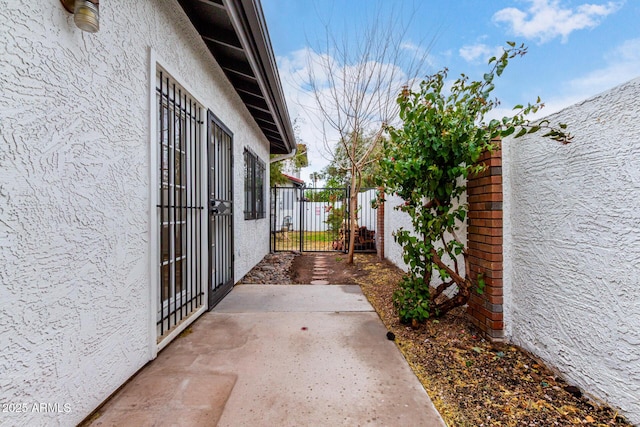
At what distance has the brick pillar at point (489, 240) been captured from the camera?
2.68 meters

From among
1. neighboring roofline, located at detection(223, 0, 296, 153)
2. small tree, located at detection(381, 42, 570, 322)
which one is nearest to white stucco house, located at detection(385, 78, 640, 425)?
small tree, located at detection(381, 42, 570, 322)

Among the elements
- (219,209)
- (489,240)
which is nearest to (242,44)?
(219,209)

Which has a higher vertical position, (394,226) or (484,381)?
(394,226)

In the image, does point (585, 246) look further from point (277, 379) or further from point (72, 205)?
point (72, 205)

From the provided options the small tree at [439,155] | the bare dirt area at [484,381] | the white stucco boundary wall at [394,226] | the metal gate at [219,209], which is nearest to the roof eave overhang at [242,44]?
the metal gate at [219,209]

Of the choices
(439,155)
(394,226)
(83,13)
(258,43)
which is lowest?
(394,226)

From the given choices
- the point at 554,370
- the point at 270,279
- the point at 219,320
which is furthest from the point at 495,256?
the point at 270,279

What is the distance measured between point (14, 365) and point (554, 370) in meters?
3.31

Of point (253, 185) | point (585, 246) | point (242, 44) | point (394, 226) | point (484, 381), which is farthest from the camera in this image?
point (394, 226)

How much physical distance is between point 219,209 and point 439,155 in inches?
114

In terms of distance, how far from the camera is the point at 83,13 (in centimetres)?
160

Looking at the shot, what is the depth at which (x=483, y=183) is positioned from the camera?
2.80 m

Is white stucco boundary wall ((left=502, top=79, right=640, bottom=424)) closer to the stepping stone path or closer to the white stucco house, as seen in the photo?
the white stucco house

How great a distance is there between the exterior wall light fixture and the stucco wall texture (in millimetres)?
54
